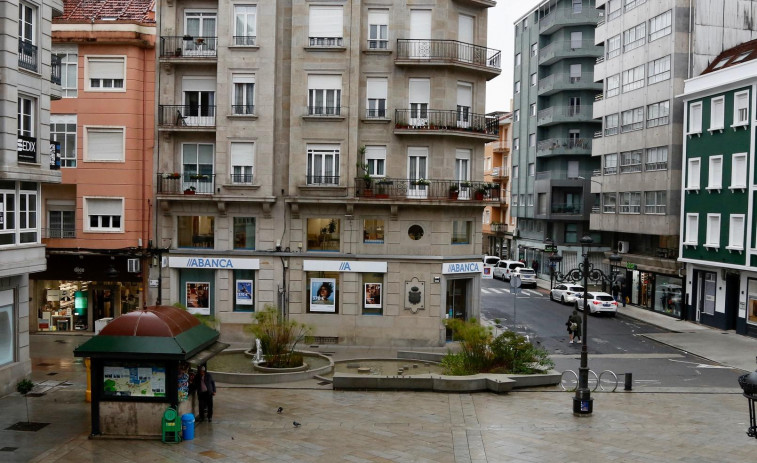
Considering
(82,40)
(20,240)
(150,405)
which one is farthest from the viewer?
(82,40)

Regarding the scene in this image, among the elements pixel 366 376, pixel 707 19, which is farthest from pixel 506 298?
pixel 366 376

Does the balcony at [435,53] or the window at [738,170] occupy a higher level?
the balcony at [435,53]

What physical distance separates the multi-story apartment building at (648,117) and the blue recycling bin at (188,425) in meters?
35.2

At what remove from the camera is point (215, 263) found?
34344 mm

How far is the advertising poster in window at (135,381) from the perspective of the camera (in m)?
18.8

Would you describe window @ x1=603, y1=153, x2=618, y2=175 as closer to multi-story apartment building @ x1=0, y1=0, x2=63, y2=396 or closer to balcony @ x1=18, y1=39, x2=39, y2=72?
multi-story apartment building @ x1=0, y1=0, x2=63, y2=396

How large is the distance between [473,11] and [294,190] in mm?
12315

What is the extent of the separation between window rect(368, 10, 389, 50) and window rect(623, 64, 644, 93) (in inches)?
939

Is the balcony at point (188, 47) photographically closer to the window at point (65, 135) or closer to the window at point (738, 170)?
the window at point (65, 135)

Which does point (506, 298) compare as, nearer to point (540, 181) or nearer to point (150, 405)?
point (540, 181)

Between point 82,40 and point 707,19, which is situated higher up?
point 707,19

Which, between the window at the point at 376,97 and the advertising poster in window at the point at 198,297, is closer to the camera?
the window at the point at 376,97

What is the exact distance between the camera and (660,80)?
156ft

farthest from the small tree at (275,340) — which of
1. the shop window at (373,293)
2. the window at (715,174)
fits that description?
the window at (715,174)
